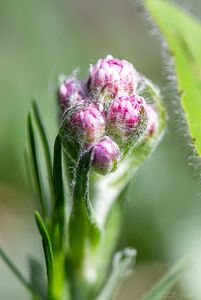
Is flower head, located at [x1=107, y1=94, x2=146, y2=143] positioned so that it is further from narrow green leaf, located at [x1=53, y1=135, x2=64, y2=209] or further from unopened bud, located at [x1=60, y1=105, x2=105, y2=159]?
narrow green leaf, located at [x1=53, y1=135, x2=64, y2=209]

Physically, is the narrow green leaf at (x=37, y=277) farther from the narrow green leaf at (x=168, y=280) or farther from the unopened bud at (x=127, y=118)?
the unopened bud at (x=127, y=118)

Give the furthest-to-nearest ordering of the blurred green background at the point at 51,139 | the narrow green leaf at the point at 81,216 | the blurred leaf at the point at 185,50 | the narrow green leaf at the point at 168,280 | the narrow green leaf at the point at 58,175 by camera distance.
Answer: the blurred green background at the point at 51,139 < the blurred leaf at the point at 185,50 < the narrow green leaf at the point at 168,280 < the narrow green leaf at the point at 58,175 < the narrow green leaf at the point at 81,216

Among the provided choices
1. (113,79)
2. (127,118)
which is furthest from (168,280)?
(113,79)

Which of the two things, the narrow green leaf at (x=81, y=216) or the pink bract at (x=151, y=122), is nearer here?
the narrow green leaf at (x=81, y=216)

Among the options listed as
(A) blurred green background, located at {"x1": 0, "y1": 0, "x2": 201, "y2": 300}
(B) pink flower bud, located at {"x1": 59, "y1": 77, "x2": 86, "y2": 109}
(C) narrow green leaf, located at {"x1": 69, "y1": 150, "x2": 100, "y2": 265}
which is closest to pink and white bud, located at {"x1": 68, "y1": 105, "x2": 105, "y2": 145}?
(C) narrow green leaf, located at {"x1": 69, "y1": 150, "x2": 100, "y2": 265}

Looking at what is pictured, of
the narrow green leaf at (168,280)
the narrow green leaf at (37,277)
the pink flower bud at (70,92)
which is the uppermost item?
the pink flower bud at (70,92)

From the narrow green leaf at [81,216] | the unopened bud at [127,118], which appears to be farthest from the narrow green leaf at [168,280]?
the unopened bud at [127,118]

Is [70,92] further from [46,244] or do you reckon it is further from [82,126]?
[46,244]
